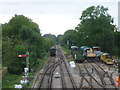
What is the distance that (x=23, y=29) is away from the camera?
114 feet

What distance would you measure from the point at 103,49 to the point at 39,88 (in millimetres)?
34868

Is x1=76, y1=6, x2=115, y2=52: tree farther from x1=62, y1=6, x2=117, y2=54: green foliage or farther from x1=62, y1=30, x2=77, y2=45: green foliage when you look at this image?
x1=62, y1=30, x2=77, y2=45: green foliage

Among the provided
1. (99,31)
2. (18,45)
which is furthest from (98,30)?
(18,45)

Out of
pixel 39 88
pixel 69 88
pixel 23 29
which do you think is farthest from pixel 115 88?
pixel 23 29

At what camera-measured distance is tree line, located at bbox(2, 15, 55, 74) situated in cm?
2629

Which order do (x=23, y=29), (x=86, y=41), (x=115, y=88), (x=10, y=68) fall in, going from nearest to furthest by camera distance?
(x=115, y=88) < (x=10, y=68) < (x=23, y=29) < (x=86, y=41)

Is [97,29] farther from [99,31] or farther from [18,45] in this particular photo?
[18,45]

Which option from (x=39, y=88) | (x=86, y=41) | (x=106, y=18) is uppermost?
(x=106, y=18)

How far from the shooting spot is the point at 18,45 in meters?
29.7

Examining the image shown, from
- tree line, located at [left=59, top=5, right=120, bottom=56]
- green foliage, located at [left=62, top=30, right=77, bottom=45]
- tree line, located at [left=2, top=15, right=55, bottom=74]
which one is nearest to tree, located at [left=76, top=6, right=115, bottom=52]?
tree line, located at [left=59, top=5, right=120, bottom=56]

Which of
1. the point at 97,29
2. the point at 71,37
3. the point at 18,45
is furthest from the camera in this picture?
the point at 71,37

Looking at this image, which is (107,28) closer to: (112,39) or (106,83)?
(112,39)

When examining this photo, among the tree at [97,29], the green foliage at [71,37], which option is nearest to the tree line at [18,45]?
the tree at [97,29]

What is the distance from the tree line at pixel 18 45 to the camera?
26.3 meters
